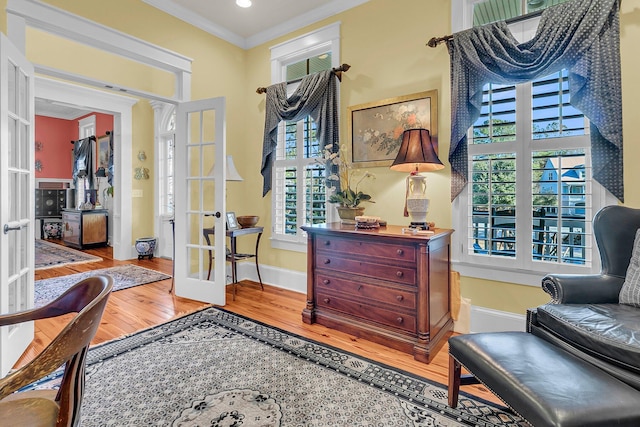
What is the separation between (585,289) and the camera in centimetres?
183

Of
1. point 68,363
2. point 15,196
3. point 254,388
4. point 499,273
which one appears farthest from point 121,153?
point 499,273

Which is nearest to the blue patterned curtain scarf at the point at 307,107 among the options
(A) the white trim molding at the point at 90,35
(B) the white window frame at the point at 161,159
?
(A) the white trim molding at the point at 90,35

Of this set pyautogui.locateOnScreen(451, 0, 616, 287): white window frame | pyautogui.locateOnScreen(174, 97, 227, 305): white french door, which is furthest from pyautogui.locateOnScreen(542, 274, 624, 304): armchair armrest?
pyautogui.locateOnScreen(174, 97, 227, 305): white french door

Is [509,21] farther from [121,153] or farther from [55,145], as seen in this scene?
[55,145]

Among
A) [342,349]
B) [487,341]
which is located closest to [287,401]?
[342,349]

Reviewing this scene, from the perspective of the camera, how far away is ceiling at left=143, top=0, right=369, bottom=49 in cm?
337

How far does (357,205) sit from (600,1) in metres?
2.15

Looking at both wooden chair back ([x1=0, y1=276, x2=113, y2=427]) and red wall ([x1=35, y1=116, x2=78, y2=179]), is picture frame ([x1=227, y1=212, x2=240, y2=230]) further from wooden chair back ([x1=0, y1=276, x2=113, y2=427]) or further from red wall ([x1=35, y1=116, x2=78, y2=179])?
red wall ([x1=35, y1=116, x2=78, y2=179])

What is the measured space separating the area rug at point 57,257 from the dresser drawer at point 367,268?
4706 mm

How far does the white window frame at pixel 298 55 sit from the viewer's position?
3.42 meters

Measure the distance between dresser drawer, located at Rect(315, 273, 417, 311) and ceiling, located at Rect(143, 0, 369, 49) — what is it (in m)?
2.71

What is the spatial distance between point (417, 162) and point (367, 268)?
89 cm

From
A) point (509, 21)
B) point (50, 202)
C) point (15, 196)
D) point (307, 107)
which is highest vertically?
point (509, 21)

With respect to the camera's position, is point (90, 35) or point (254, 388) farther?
point (90, 35)
